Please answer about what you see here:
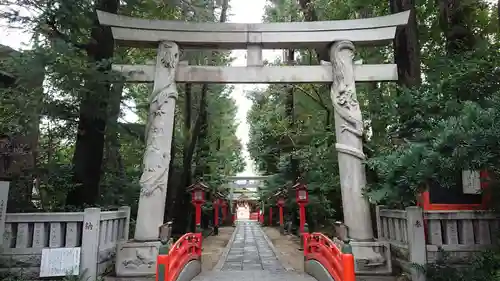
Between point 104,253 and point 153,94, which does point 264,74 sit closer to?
point 153,94

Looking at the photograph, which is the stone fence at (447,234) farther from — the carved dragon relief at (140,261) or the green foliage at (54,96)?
the green foliage at (54,96)

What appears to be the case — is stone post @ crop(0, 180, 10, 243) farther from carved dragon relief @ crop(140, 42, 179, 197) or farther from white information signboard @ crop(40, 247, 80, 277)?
carved dragon relief @ crop(140, 42, 179, 197)

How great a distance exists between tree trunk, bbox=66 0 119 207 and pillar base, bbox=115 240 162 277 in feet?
5.55

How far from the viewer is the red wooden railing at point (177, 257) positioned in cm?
603

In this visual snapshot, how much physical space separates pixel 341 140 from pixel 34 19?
7.47m

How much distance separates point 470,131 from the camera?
497cm

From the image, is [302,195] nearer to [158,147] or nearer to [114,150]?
[114,150]

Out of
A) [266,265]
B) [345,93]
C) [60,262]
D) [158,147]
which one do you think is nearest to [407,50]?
[345,93]

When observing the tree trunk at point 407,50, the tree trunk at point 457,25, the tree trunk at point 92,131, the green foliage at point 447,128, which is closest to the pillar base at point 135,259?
the tree trunk at point 92,131

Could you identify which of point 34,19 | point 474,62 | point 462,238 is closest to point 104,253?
point 34,19

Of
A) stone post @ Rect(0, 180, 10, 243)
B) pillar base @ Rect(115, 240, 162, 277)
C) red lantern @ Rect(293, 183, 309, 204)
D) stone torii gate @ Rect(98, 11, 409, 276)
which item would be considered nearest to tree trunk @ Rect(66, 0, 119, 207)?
stone torii gate @ Rect(98, 11, 409, 276)

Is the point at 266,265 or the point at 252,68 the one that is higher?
the point at 252,68

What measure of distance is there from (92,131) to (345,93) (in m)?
6.52

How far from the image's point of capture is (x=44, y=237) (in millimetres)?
7191
